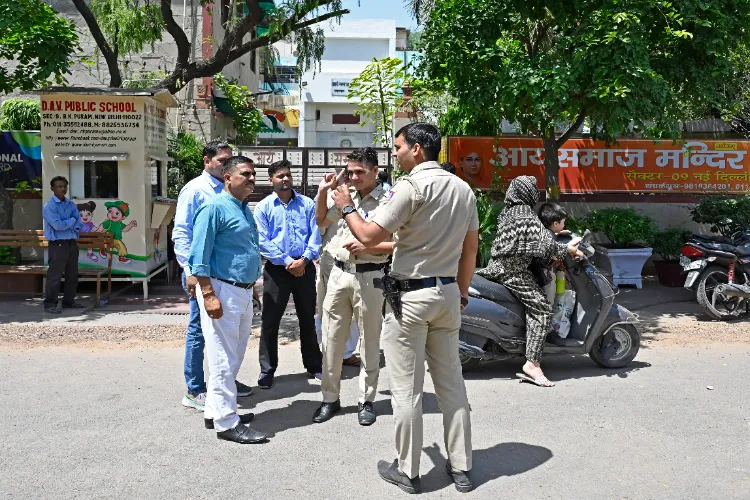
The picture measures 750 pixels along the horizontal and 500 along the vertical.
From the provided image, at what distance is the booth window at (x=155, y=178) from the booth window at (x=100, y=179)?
0.53 meters

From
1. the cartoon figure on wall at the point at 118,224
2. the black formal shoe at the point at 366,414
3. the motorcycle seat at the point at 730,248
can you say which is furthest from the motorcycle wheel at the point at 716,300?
the cartoon figure on wall at the point at 118,224

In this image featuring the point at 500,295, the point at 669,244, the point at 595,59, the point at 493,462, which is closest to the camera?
Result: the point at 493,462

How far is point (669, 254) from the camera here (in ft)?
36.7

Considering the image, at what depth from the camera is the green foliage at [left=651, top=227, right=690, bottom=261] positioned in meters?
A: 11.2

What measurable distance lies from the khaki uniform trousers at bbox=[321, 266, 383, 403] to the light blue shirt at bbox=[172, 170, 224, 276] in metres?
1.12

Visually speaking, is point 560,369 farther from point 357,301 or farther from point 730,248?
point 730,248

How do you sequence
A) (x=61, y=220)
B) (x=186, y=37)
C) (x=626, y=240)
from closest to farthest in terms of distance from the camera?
(x=61, y=220)
(x=626, y=240)
(x=186, y=37)

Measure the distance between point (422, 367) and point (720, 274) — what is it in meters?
5.91

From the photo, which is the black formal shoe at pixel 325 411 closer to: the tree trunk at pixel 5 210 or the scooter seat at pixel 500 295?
the scooter seat at pixel 500 295

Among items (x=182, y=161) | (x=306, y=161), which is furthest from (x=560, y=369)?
(x=182, y=161)

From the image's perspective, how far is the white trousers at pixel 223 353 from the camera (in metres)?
4.82

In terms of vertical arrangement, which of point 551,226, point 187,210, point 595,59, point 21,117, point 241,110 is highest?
point 241,110

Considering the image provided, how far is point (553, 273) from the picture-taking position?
645 cm

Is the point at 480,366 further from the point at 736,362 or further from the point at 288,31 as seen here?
the point at 288,31
